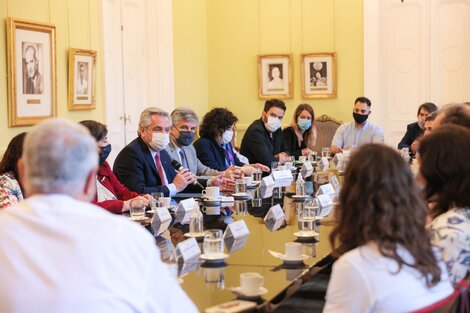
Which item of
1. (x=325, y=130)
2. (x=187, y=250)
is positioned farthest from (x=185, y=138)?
(x=325, y=130)

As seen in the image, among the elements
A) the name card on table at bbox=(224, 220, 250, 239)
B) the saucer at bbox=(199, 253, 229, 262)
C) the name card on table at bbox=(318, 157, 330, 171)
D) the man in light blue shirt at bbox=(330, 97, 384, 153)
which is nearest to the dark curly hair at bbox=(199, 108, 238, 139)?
the name card on table at bbox=(318, 157, 330, 171)

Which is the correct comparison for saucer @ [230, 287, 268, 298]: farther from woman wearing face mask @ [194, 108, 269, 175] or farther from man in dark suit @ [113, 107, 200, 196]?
woman wearing face mask @ [194, 108, 269, 175]

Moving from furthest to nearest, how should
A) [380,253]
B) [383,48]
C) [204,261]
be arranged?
1. [383,48]
2. [204,261]
3. [380,253]

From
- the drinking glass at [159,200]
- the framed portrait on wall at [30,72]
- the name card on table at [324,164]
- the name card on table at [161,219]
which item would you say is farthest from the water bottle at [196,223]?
the name card on table at [324,164]

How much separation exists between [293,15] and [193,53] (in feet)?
5.17

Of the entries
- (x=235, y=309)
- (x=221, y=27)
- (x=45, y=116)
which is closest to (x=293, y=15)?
(x=221, y=27)

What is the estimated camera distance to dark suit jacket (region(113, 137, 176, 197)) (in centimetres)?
538

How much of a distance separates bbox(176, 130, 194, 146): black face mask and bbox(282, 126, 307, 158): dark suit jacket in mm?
2944

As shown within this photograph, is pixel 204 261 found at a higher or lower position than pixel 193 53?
lower

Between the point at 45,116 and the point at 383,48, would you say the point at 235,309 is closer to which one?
the point at 45,116

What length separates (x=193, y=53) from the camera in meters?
10.8

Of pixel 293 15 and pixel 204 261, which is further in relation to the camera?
pixel 293 15

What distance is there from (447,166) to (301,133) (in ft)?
22.0

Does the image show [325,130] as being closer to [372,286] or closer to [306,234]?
[306,234]
